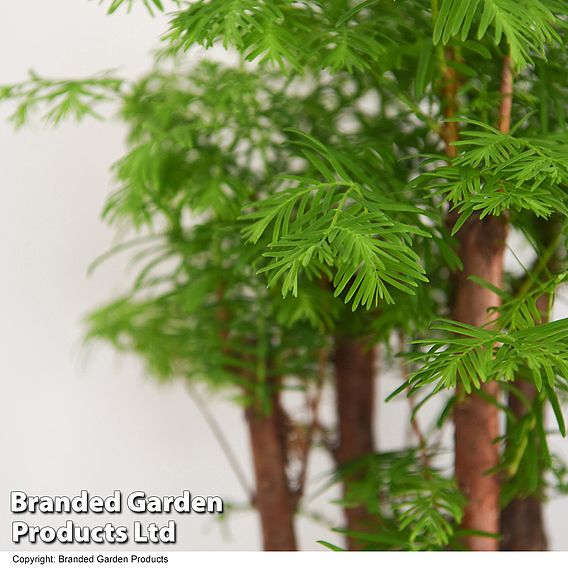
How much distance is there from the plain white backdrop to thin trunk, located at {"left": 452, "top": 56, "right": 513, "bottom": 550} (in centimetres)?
48

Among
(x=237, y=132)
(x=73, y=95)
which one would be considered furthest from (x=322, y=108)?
(x=73, y=95)

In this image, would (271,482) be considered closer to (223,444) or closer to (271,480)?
(271,480)

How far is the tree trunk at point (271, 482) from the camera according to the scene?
2.98 ft

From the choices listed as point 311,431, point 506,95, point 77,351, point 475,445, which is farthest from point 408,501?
point 77,351

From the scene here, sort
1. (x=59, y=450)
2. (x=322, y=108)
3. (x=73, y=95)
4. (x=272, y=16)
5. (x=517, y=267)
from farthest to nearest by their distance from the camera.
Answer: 1. (x=59, y=450)
2. (x=517, y=267)
3. (x=322, y=108)
4. (x=73, y=95)
5. (x=272, y=16)

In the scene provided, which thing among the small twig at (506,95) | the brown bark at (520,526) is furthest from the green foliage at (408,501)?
the small twig at (506,95)

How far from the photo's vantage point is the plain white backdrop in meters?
1.19

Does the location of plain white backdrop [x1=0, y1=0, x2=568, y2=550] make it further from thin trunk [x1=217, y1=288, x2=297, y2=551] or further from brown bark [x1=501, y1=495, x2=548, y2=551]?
brown bark [x1=501, y1=495, x2=548, y2=551]

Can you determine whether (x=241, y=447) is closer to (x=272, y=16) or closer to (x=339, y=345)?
(x=339, y=345)

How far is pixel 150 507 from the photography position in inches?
32.9

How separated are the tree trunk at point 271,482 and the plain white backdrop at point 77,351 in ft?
0.74

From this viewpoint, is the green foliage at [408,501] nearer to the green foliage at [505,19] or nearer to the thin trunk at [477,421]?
the thin trunk at [477,421]

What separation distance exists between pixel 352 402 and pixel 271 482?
6.3 inches

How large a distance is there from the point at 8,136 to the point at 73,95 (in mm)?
593
